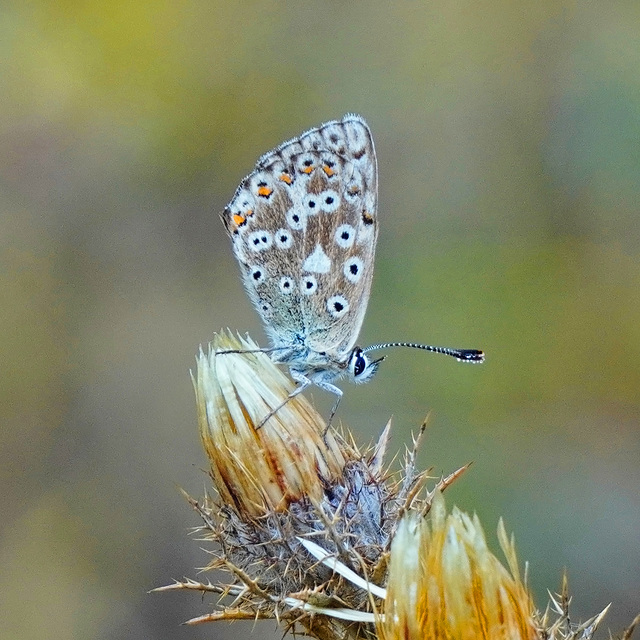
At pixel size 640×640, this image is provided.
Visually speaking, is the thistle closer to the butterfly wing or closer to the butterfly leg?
the butterfly leg

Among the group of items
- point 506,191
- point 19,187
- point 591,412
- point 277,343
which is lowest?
point 591,412

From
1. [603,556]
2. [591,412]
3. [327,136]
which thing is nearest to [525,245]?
[591,412]

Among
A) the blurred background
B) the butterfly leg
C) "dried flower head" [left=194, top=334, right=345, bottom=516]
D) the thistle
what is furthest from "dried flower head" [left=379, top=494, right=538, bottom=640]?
the blurred background

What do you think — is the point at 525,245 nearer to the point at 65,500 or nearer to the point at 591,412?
the point at 591,412

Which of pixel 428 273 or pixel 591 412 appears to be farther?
pixel 428 273

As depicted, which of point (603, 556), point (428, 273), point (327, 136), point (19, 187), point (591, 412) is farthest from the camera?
point (19, 187)

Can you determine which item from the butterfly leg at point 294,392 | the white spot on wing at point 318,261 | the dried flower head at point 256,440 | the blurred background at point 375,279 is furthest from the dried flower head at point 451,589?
the blurred background at point 375,279

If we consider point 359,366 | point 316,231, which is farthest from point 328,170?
point 359,366
